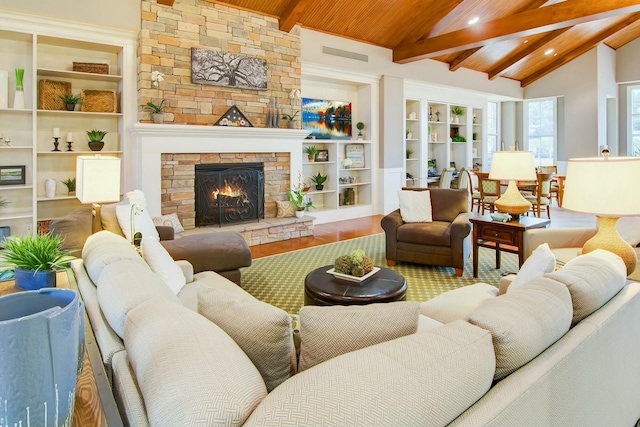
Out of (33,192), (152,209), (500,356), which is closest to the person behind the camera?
(500,356)

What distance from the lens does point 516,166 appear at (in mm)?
4012

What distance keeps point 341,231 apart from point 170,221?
277 cm

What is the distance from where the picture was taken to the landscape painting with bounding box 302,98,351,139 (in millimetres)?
7723

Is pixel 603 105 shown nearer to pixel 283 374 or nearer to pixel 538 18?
pixel 538 18

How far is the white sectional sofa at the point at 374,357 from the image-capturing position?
2.82ft

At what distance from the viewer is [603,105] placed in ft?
33.9

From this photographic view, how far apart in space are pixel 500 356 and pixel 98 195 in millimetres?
2310

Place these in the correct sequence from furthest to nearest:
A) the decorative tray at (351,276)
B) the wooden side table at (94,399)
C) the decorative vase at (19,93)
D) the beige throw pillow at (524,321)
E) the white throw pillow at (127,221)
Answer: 1. the decorative vase at (19,93)
2. the white throw pillow at (127,221)
3. the decorative tray at (351,276)
4. the beige throw pillow at (524,321)
5. the wooden side table at (94,399)

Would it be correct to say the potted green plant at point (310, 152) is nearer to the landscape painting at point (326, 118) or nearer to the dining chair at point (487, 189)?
the landscape painting at point (326, 118)

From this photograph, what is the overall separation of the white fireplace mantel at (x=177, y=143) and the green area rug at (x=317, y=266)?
171 centimetres

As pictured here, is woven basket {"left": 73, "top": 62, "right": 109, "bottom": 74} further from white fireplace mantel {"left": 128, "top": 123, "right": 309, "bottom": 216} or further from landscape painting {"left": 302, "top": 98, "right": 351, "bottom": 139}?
landscape painting {"left": 302, "top": 98, "right": 351, "bottom": 139}

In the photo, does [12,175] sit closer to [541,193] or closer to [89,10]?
[89,10]

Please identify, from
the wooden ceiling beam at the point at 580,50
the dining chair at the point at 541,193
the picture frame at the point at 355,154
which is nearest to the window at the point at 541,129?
the wooden ceiling beam at the point at 580,50

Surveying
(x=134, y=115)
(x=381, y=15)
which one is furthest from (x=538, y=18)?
(x=134, y=115)
